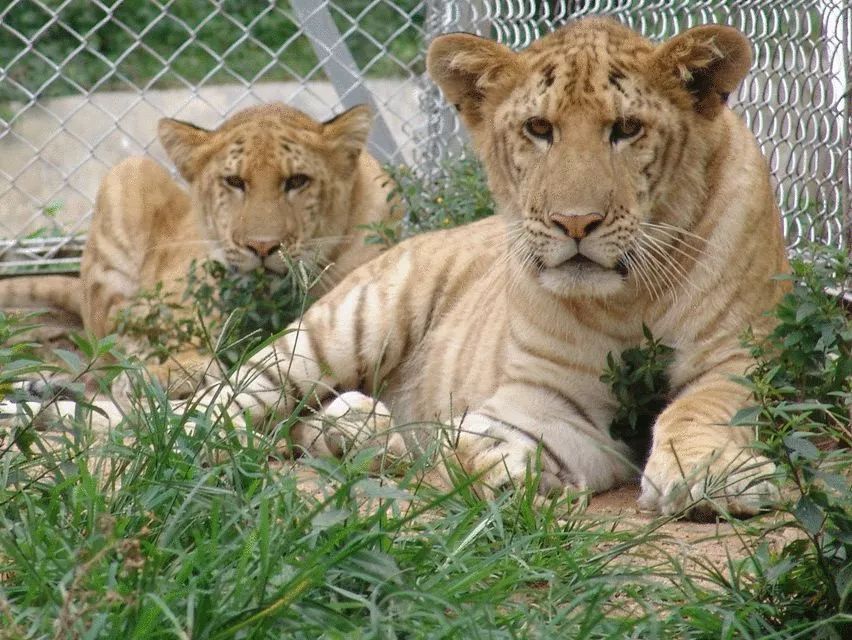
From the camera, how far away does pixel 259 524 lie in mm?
2389

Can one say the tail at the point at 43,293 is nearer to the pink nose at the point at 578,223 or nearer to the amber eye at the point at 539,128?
the amber eye at the point at 539,128

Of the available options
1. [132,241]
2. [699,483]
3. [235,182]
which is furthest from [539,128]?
[132,241]

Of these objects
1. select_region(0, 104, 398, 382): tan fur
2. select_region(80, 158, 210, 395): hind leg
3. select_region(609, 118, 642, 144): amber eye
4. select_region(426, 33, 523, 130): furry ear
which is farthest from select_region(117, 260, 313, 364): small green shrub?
→ select_region(609, 118, 642, 144): amber eye

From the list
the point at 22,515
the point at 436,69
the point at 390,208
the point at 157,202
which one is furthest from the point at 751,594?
the point at 157,202

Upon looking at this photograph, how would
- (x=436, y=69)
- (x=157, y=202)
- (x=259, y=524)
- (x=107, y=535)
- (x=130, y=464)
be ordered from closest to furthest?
(x=107, y=535) → (x=259, y=524) → (x=130, y=464) → (x=436, y=69) → (x=157, y=202)

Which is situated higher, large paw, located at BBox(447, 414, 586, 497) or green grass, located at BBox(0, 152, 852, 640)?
green grass, located at BBox(0, 152, 852, 640)

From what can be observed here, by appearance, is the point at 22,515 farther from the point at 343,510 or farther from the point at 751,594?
the point at 751,594

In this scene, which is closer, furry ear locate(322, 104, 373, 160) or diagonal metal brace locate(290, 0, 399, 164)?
furry ear locate(322, 104, 373, 160)

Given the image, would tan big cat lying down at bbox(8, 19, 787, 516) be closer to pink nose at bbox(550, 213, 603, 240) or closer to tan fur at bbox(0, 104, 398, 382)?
pink nose at bbox(550, 213, 603, 240)

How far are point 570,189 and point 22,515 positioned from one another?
1.57 metres

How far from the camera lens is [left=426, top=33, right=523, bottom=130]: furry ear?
3.86 m

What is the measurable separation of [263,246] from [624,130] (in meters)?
1.93

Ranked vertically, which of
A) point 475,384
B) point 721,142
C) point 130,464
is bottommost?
point 475,384

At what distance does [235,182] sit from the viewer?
544cm
